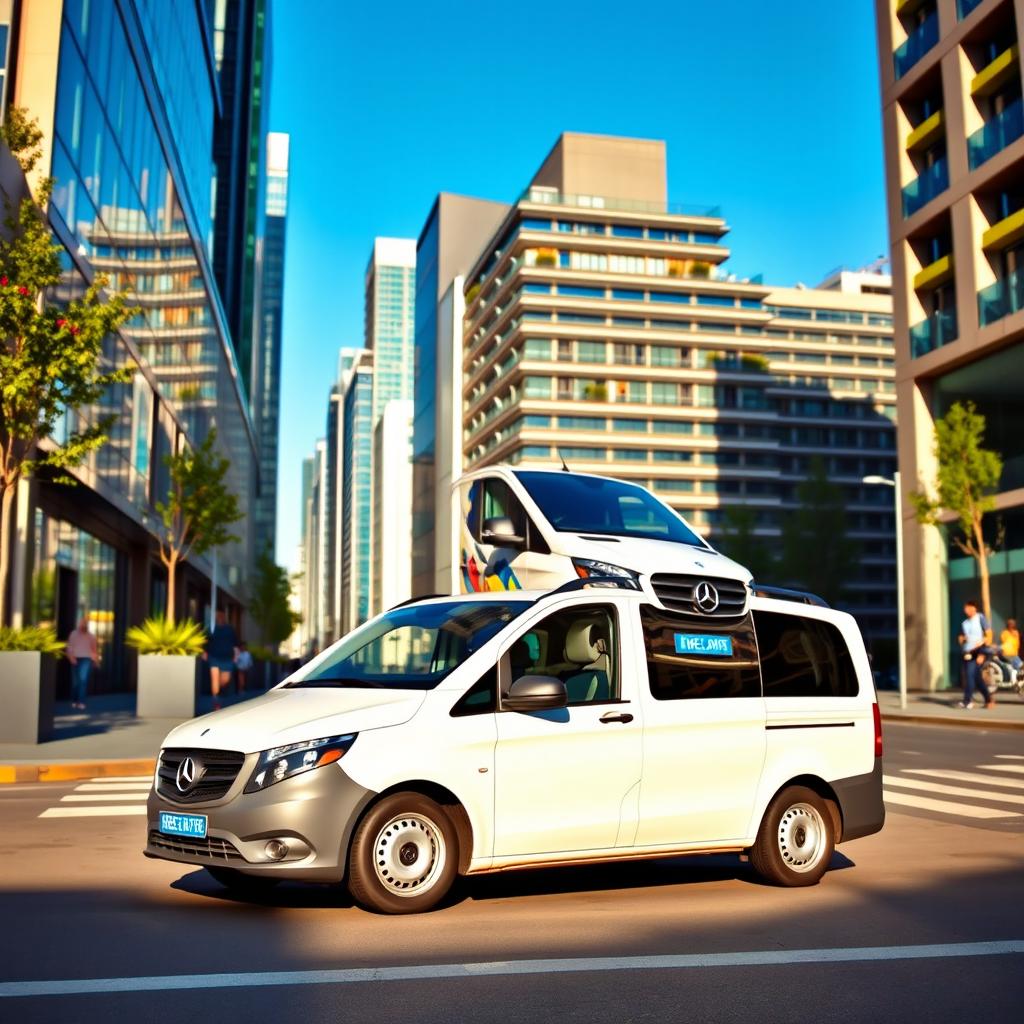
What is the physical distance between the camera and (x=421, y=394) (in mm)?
130875

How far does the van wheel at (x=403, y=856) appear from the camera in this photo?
6148mm

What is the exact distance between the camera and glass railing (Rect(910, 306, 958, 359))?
37562 millimetres

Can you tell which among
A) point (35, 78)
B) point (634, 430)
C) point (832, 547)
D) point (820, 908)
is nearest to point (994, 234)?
point (35, 78)

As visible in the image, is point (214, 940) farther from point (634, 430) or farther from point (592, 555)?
point (634, 430)

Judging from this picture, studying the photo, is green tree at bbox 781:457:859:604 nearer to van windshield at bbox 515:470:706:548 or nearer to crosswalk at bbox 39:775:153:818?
crosswalk at bbox 39:775:153:818

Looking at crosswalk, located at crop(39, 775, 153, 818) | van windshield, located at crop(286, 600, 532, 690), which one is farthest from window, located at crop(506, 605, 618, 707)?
crosswalk, located at crop(39, 775, 153, 818)

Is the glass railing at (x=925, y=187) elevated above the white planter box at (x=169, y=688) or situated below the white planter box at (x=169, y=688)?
above

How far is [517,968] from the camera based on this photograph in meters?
5.25

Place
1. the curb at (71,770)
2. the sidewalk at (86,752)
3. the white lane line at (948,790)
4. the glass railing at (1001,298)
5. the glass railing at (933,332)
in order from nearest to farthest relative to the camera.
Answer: the white lane line at (948,790) → the curb at (71,770) → the sidewalk at (86,752) → the glass railing at (1001,298) → the glass railing at (933,332)

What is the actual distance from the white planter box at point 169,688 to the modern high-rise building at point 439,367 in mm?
85273

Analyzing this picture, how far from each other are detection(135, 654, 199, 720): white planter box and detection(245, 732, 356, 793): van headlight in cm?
1718

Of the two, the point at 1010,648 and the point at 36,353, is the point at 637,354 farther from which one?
the point at 36,353

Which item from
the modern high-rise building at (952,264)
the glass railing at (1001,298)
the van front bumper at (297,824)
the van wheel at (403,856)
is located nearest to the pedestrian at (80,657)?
the van front bumper at (297,824)

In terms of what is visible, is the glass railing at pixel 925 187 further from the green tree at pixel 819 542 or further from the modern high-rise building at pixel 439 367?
the modern high-rise building at pixel 439 367
